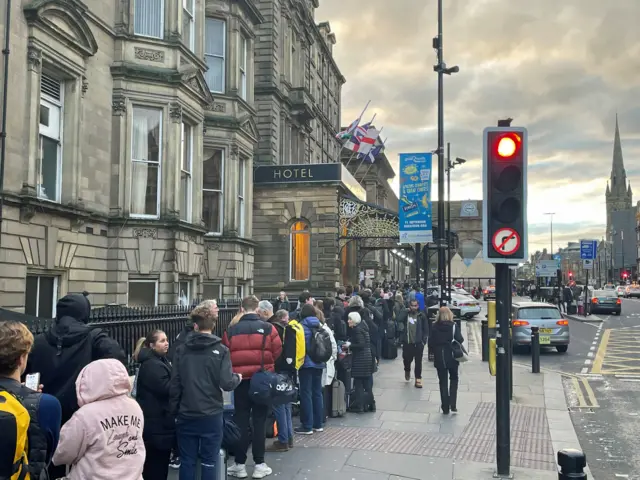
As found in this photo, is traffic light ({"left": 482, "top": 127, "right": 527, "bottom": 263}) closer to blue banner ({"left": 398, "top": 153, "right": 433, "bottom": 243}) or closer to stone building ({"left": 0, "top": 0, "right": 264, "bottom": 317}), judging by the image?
stone building ({"left": 0, "top": 0, "right": 264, "bottom": 317})

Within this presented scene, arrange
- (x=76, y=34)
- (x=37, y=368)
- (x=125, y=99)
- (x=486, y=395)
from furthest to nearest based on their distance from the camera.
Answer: (x=125, y=99)
(x=76, y=34)
(x=486, y=395)
(x=37, y=368)

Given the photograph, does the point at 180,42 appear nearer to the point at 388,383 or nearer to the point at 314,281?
the point at 388,383

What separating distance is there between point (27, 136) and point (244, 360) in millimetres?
7112

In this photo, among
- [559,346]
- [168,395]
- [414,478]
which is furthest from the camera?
[559,346]

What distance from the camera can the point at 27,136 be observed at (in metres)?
11.6

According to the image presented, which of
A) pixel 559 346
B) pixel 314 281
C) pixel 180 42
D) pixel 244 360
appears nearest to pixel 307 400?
pixel 244 360

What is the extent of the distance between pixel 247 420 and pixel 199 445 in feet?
5.26

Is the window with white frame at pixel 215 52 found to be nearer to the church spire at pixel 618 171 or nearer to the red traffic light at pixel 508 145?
the red traffic light at pixel 508 145

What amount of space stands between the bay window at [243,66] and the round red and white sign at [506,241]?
1710 cm

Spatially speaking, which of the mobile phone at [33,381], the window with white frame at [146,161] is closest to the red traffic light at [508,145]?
the mobile phone at [33,381]

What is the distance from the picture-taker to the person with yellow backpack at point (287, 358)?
806 centimetres

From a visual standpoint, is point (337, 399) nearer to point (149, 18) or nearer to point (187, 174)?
point (187, 174)

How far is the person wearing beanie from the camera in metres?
5.11

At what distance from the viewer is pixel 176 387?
18.4 ft
